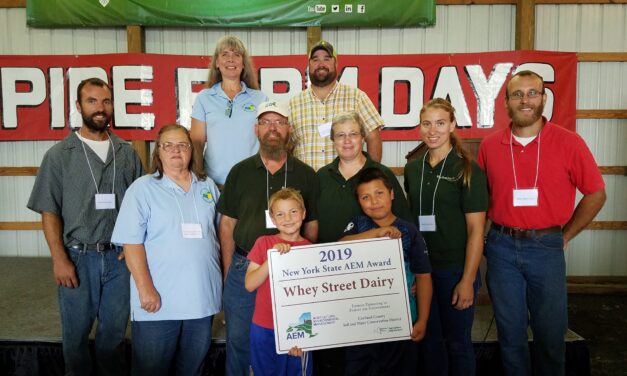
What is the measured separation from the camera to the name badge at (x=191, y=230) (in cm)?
217

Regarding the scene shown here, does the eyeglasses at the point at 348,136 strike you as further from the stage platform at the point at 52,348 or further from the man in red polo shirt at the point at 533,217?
the stage platform at the point at 52,348

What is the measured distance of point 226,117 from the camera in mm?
2703

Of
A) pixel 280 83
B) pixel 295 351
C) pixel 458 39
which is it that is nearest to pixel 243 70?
pixel 295 351

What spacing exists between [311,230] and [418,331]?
2.13 ft

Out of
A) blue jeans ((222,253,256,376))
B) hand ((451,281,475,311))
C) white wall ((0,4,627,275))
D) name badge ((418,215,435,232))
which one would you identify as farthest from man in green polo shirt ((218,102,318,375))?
white wall ((0,4,627,275))

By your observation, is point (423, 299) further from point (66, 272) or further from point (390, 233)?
point (66, 272)

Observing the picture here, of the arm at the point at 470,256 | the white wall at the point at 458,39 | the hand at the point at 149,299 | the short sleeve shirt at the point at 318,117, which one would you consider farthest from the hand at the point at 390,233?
the white wall at the point at 458,39

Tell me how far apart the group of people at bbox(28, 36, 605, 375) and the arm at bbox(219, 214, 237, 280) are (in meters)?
0.01

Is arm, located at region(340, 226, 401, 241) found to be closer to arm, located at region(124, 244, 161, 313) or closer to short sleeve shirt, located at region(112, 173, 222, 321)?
short sleeve shirt, located at region(112, 173, 222, 321)

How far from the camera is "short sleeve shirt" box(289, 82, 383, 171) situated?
2.88m

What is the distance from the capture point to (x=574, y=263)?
5.55 metres

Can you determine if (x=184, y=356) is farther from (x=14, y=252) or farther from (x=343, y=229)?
(x=14, y=252)

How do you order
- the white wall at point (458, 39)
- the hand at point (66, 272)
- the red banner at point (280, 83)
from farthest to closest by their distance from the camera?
the white wall at point (458, 39), the red banner at point (280, 83), the hand at point (66, 272)

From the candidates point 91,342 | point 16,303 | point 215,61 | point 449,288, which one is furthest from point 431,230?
point 16,303
